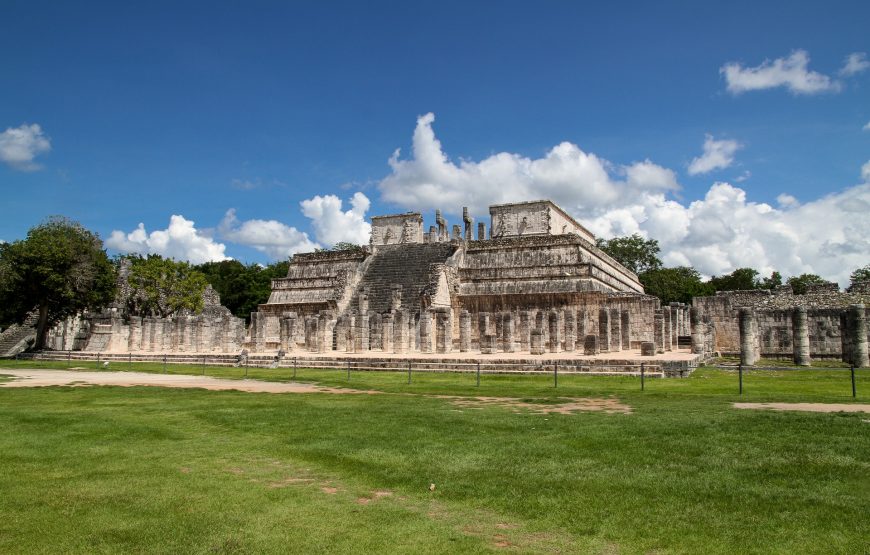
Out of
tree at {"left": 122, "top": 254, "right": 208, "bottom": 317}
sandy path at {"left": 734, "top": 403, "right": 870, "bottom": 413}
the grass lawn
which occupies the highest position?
tree at {"left": 122, "top": 254, "right": 208, "bottom": 317}

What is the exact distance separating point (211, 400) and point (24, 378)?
9916 mm

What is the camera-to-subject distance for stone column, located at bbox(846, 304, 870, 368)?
2264cm

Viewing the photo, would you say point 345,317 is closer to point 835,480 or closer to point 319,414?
point 319,414

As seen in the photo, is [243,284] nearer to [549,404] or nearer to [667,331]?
[667,331]

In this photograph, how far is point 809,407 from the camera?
11805 millimetres

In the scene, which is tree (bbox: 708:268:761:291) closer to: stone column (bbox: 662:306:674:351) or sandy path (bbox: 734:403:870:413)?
stone column (bbox: 662:306:674:351)

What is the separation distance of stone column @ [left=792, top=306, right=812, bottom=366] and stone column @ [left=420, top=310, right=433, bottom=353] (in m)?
15.1

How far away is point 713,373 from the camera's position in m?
20.7

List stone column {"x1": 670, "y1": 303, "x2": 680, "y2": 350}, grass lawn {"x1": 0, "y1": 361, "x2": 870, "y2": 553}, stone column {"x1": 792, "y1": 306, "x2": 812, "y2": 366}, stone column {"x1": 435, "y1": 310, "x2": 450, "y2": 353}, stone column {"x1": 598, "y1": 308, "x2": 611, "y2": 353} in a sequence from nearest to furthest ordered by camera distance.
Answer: grass lawn {"x1": 0, "y1": 361, "x2": 870, "y2": 553} < stone column {"x1": 792, "y1": 306, "x2": 812, "y2": 366} < stone column {"x1": 598, "y1": 308, "x2": 611, "y2": 353} < stone column {"x1": 435, "y1": 310, "x2": 450, "y2": 353} < stone column {"x1": 670, "y1": 303, "x2": 680, "y2": 350}

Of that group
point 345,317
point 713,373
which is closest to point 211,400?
point 713,373

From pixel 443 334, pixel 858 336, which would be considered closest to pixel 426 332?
pixel 443 334

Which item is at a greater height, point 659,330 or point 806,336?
point 659,330

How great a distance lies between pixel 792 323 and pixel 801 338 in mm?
1777

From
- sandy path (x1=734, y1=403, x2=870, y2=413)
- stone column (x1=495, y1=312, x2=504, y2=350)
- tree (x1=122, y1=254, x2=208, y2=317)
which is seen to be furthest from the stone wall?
tree (x1=122, y1=254, x2=208, y2=317)
